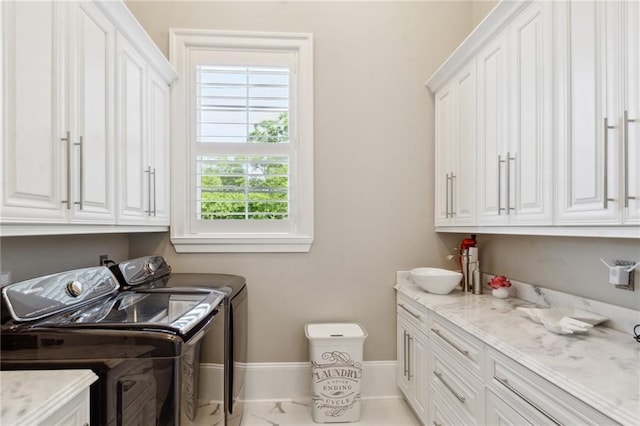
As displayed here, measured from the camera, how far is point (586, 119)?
4.12 ft

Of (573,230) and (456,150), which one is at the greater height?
(456,150)

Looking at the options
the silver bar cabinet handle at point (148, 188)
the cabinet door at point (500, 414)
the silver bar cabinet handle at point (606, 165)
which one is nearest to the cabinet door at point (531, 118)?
the silver bar cabinet handle at point (606, 165)

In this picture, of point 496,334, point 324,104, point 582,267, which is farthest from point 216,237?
point 582,267

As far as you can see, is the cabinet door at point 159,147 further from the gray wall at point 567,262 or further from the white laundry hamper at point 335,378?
the gray wall at point 567,262

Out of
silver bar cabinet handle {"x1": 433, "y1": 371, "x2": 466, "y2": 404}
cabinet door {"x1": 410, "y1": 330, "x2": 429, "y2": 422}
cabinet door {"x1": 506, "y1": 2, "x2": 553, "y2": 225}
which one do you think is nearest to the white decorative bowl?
cabinet door {"x1": 410, "y1": 330, "x2": 429, "y2": 422}

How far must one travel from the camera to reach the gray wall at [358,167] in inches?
101

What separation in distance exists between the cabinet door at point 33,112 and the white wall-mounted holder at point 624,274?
6.87 feet

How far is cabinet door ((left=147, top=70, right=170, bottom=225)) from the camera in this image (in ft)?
7.11

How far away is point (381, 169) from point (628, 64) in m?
1.63

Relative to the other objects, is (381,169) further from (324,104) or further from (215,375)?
(215,375)

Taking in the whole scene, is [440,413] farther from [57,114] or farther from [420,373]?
[57,114]

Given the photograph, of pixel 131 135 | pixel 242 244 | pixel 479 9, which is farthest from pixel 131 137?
pixel 479 9

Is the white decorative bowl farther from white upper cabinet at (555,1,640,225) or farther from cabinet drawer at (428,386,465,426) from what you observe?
white upper cabinet at (555,1,640,225)

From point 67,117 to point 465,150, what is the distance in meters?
2.04
